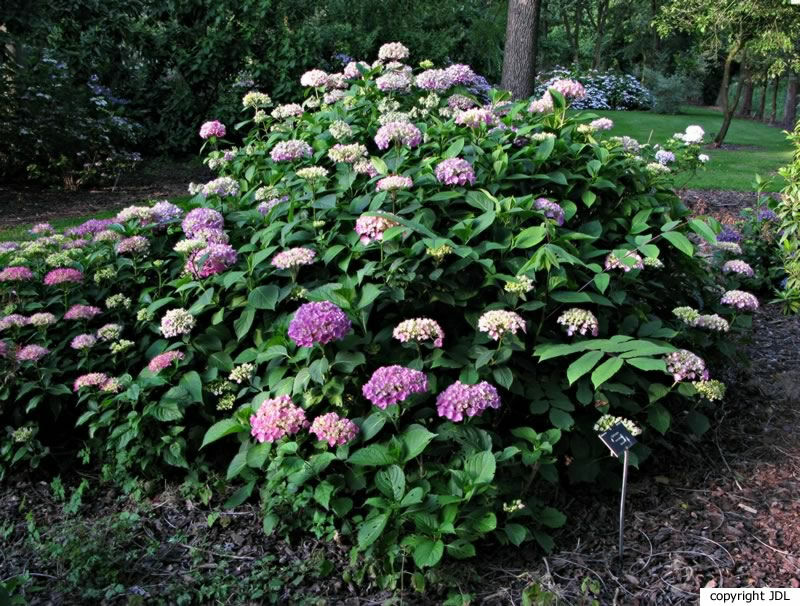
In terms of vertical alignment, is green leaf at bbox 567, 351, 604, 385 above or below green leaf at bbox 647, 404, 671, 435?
above

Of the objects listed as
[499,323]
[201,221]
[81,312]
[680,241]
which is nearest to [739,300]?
[680,241]

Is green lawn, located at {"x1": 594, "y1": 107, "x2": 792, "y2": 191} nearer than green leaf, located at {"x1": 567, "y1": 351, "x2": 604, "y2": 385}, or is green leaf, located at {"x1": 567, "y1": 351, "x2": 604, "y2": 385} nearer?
green leaf, located at {"x1": 567, "y1": 351, "x2": 604, "y2": 385}

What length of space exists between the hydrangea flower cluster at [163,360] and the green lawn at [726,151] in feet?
15.2

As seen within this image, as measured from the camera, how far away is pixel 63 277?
2.88m

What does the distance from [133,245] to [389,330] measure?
127cm

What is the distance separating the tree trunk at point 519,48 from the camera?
7961mm

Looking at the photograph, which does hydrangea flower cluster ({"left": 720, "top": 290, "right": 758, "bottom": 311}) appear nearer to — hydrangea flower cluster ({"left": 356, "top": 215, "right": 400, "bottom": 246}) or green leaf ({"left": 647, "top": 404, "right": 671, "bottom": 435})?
green leaf ({"left": 647, "top": 404, "right": 671, "bottom": 435})

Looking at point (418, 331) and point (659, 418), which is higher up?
point (418, 331)

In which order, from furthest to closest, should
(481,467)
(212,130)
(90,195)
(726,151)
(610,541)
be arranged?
(726,151) < (90,195) < (212,130) < (610,541) < (481,467)

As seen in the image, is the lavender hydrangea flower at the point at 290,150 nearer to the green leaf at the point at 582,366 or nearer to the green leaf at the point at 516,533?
the green leaf at the point at 582,366

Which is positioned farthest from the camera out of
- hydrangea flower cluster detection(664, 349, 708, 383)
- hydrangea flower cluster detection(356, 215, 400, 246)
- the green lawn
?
the green lawn

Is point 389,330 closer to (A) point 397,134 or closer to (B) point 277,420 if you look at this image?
(B) point 277,420

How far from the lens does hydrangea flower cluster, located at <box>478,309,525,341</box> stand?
225cm

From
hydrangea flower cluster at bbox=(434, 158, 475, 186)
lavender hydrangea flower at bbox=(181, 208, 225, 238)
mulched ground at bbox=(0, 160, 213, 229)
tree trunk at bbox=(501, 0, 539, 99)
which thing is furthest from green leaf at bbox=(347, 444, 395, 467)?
tree trunk at bbox=(501, 0, 539, 99)
